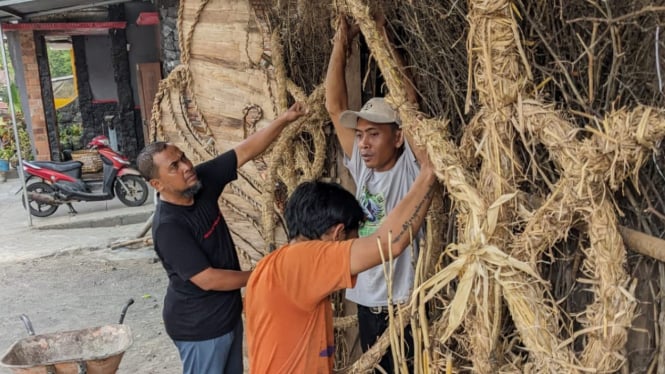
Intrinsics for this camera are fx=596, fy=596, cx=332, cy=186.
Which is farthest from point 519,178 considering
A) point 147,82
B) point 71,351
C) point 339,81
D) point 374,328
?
point 147,82

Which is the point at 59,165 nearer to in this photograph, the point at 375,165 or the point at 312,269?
the point at 375,165

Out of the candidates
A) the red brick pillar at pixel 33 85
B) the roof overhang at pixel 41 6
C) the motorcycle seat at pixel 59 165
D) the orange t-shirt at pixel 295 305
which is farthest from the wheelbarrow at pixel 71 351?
the red brick pillar at pixel 33 85

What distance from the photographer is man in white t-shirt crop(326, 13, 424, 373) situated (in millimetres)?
1996

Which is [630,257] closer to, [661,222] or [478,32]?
[661,222]

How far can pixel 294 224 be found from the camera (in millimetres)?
1729

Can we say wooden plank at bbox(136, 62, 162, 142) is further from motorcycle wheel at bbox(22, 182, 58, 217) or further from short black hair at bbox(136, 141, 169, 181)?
short black hair at bbox(136, 141, 169, 181)

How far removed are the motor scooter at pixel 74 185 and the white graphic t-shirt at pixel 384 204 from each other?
622 centimetres

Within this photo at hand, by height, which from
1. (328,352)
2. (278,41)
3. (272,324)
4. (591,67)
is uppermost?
(278,41)

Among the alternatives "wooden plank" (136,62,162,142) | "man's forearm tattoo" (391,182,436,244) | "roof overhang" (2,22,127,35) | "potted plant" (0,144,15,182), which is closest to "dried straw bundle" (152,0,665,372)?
"man's forearm tattoo" (391,182,436,244)

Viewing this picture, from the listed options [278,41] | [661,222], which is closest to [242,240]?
[278,41]

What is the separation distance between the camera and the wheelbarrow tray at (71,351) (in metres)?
2.46

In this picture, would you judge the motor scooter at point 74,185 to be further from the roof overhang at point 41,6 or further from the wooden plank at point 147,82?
the roof overhang at point 41,6

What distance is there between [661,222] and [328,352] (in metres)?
0.97

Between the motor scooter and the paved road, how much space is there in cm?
16
